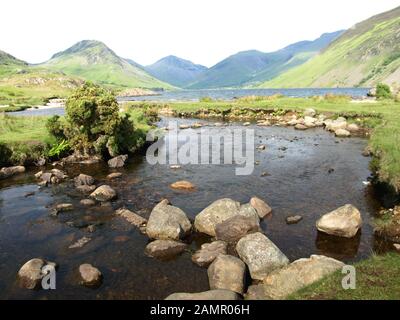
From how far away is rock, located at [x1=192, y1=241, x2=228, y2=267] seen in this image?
20.2 meters

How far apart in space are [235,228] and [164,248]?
484cm

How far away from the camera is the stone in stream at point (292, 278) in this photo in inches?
647

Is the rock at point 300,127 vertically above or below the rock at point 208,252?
above

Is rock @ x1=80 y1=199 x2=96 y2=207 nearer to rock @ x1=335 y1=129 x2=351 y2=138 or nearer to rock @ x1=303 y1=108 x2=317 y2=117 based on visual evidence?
rock @ x1=335 y1=129 x2=351 y2=138

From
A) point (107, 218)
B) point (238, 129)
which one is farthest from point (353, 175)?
point (238, 129)

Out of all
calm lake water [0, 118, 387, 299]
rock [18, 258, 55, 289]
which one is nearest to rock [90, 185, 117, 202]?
calm lake water [0, 118, 387, 299]

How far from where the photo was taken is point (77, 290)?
17906mm

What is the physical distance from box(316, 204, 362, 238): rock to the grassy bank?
6.22m

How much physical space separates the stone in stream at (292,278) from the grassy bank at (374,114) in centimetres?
1363

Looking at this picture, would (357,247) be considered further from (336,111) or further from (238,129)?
(336,111)

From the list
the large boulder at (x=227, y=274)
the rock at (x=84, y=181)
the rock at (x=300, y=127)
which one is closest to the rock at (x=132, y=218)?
the large boulder at (x=227, y=274)

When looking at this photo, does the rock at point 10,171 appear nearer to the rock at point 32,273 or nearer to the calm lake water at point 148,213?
the calm lake water at point 148,213

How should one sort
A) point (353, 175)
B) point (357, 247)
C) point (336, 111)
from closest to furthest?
point (357, 247) < point (353, 175) < point (336, 111)

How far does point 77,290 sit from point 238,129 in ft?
189
